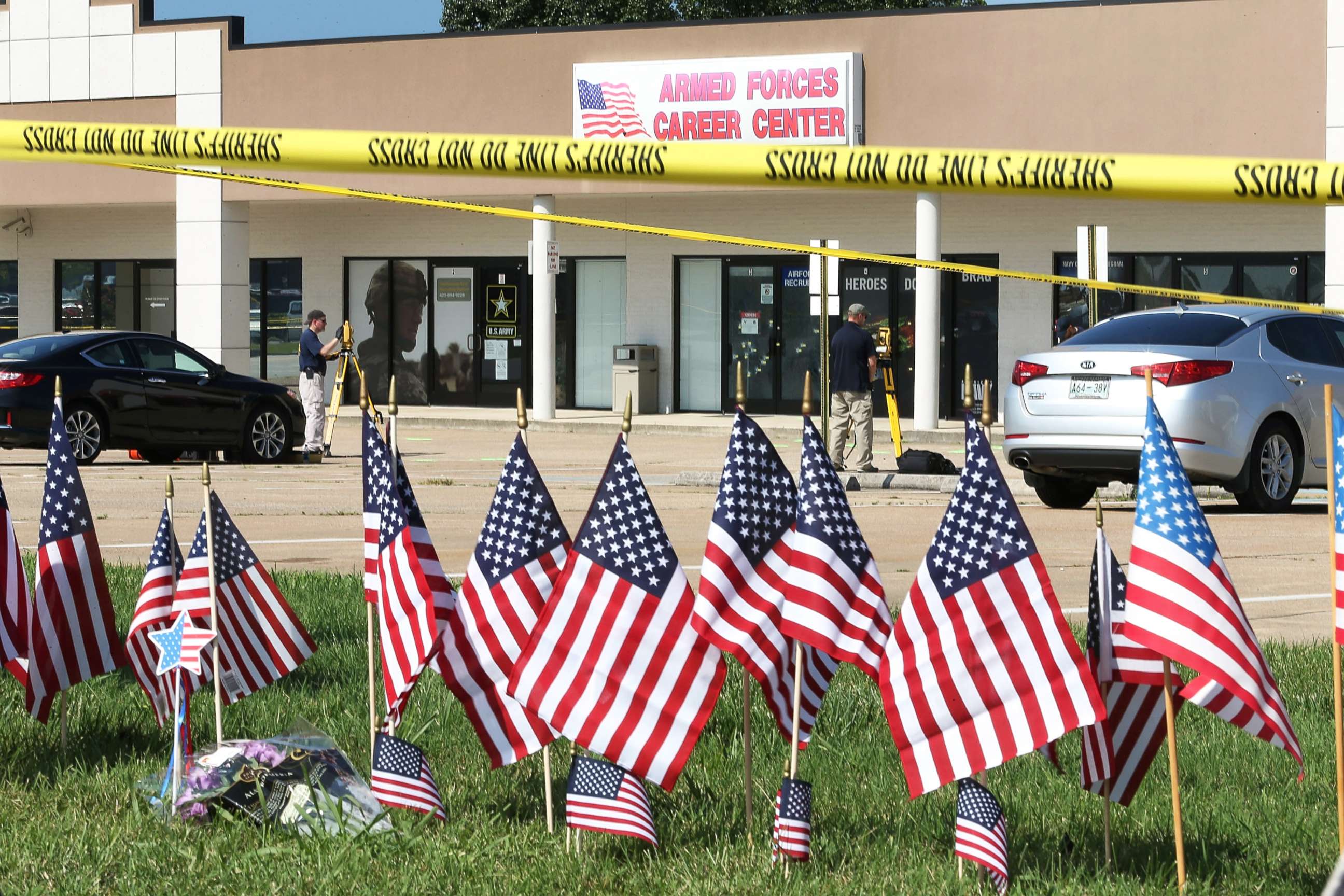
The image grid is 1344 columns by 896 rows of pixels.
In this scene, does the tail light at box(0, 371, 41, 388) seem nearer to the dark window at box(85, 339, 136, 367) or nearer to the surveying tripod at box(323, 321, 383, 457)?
the dark window at box(85, 339, 136, 367)

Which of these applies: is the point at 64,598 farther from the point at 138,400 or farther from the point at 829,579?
the point at 138,400

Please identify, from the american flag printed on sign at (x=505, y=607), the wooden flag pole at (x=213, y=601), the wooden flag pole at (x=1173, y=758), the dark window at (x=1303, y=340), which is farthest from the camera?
the dark window at (x=1303, y=340)

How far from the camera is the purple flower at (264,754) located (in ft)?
18.9

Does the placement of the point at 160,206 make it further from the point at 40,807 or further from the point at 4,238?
the point at 40,807

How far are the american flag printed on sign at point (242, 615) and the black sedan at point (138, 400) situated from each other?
1314cm

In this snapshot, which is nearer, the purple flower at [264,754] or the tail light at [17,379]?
the purple flower at [264,754]

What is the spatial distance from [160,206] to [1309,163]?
33.6 meters

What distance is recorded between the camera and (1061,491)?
1565 centimetres

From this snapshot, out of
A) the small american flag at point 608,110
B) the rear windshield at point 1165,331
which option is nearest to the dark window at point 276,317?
the small american flag at point 608,110

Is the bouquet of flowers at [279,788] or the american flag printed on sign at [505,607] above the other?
the american flag printed on sign at [505,607]

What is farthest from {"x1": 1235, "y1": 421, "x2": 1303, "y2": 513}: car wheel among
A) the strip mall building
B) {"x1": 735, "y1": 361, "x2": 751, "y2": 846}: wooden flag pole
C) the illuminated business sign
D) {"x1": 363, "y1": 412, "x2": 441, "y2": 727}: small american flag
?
the illuminated business sign

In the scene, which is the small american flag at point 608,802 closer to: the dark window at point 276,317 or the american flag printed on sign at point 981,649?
the american flag printed on sign at point 981,649

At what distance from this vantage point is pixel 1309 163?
13.1ft

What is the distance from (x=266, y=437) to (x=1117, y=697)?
17.1 meters
